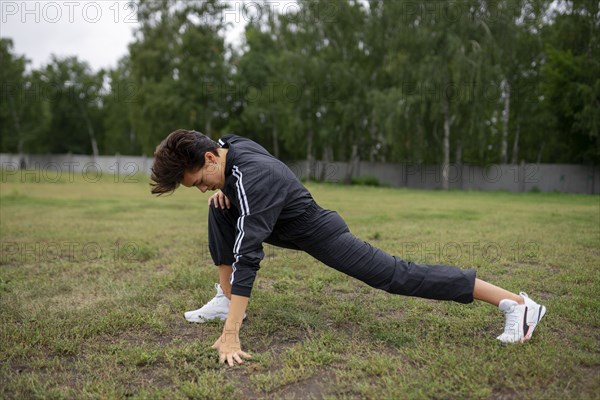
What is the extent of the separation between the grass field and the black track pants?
0.35 metres

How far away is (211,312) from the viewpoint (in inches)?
137

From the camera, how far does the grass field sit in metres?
2.42

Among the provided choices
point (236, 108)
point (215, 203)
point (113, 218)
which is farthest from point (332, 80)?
point (215, 203)

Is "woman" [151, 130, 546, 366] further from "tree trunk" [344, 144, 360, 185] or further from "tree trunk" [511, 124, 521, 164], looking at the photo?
"tree trunk" [511, 124, 521, 164]

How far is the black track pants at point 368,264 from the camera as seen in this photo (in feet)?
9.50

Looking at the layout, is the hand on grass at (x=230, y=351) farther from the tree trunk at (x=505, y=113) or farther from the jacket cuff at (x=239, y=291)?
the tree trunk at (x=505, y=113)

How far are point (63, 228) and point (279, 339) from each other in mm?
6273

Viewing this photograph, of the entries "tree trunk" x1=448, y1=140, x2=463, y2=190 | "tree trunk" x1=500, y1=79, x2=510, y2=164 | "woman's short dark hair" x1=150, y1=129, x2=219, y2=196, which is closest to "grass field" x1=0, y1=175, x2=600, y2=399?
"woman's short dark hair" x1=150, y1=129, x2=219, y2=196

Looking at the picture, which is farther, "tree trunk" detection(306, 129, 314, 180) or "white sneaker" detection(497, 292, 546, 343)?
"tree trunk" detection(306, 129, 314, 180)

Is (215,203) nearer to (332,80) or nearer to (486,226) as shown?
(486,226)

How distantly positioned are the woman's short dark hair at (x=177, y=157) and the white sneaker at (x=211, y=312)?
3.55 feet

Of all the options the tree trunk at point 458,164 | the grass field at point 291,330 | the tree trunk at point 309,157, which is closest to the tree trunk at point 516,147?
the tree trunk at point 458,164

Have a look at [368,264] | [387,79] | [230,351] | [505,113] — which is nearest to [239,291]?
[230,351]

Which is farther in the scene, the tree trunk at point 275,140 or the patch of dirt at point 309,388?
the tree trunk at point 275,140
